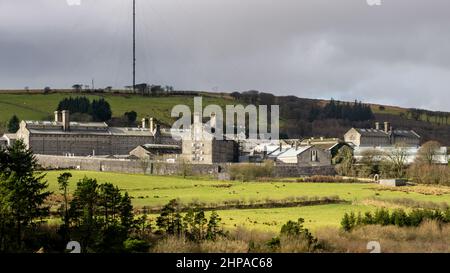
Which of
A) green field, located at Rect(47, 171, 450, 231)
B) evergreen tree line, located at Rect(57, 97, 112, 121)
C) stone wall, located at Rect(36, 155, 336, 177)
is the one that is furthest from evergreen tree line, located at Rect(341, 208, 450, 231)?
evergreen tree line, located at Rect(57, 97, 112, 121)

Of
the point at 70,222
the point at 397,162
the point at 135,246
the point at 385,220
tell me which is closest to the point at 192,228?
the point at 135,246

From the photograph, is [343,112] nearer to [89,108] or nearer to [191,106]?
[191,106]

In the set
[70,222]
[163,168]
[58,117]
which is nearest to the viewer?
[70,222]

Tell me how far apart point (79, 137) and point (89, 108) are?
29.4m

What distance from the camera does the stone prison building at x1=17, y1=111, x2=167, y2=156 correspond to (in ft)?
336

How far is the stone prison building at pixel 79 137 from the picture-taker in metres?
102

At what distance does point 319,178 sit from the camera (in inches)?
2844

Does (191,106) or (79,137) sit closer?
(79,137)

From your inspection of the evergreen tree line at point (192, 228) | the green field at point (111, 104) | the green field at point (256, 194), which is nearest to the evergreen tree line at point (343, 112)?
the green field at point (111, 104)

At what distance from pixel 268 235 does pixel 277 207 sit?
15.7 metres

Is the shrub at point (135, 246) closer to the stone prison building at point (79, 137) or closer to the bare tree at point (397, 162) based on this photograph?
the bare tree at point (397, 162)

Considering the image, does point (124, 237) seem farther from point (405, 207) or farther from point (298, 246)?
point (405, 207)

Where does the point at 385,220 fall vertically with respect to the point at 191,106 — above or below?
below

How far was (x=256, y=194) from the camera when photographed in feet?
173
